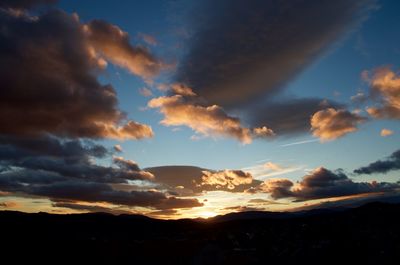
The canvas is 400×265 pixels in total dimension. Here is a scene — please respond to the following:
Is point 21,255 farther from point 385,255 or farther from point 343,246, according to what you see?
point 385,255

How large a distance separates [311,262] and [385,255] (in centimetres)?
2203

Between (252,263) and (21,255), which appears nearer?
(252,263)

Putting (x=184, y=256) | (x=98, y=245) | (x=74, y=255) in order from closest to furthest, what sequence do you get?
(x=184, y=256), (x=74, y=255), (x=98, y=245)

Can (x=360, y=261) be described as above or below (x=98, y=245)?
below

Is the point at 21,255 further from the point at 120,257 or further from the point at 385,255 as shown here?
the point at 385,255

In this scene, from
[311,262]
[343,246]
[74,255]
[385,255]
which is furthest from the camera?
[74,255]

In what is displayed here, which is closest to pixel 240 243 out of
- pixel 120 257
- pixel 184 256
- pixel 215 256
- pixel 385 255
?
pixel 184 256

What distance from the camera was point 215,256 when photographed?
122250 millimetres

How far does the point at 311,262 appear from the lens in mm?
120062

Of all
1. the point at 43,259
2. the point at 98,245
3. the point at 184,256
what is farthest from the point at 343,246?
the point at 43,259

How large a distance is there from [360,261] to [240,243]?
8791 cm

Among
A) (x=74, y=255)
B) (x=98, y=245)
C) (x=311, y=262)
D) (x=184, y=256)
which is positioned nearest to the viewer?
(x=311, y=262)

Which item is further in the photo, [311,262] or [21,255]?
[21,255]

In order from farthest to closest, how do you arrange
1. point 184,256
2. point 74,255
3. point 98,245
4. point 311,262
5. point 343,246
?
point 98,245
point 74,255
point 184,256
point 343,246
point 311,262
